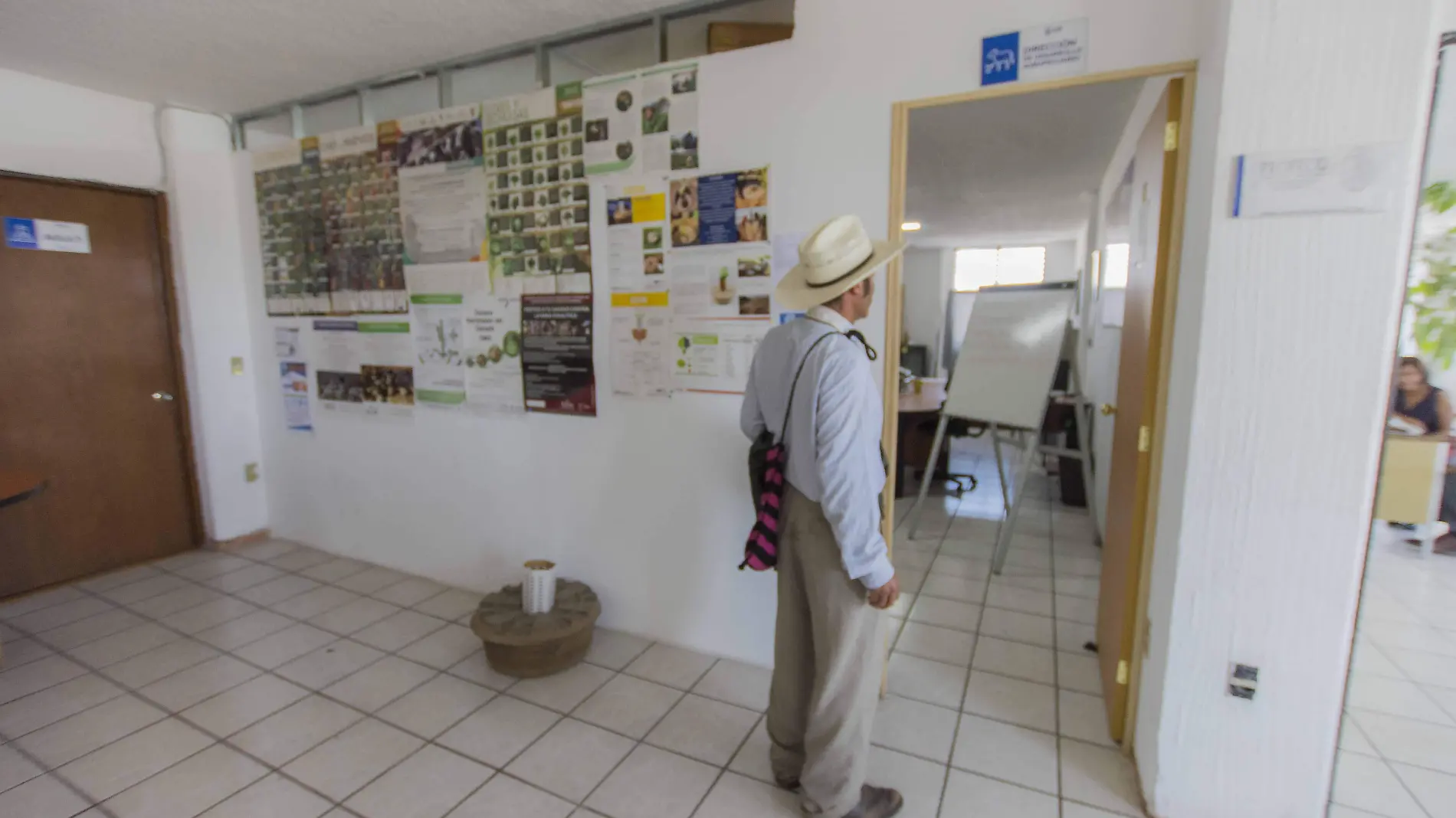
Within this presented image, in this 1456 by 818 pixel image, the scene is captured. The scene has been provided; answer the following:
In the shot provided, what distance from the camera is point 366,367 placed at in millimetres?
3445

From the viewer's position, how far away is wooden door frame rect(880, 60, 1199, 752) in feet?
6.01

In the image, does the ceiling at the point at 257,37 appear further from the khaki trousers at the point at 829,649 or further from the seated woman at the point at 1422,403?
the seated woman at the point at 1422,403

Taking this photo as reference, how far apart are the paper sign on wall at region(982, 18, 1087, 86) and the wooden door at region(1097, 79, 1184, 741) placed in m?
0.30

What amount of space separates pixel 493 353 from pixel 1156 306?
2581 mm

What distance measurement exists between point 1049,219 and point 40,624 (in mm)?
8446

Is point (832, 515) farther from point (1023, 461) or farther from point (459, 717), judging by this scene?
point (1023, 461)

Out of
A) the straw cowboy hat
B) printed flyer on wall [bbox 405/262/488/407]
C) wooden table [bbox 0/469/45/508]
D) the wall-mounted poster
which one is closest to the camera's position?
the straw cowboy hat

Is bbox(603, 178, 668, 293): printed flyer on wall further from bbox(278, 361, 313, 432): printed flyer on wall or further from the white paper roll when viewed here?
bbox(278, 361, 313, 432): printed flyer on wall

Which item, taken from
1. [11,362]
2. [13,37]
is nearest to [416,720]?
[11,362]

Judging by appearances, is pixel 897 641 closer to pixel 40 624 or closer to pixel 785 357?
pixel 785 357

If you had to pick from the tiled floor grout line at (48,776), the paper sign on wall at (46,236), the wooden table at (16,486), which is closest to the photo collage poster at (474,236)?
the paper sign on wall at (46,236)

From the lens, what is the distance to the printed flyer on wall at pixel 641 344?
2590mm

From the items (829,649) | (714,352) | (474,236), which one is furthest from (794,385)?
(474,236)

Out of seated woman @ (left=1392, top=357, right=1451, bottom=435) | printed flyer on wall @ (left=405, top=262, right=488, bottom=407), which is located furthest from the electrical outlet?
seated woman @ (left=1392, top=357, right=1451, bottom=435)
